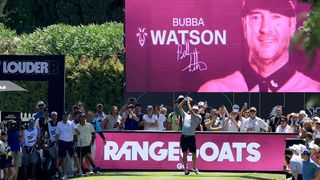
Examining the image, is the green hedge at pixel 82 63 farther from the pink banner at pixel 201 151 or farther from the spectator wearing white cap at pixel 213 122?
the pink banner at pixel 201 151

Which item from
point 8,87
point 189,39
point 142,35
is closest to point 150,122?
point 8,87

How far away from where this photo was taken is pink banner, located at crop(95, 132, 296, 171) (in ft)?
71.6

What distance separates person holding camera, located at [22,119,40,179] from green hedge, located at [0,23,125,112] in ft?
42.2

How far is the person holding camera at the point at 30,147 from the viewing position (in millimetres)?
21078

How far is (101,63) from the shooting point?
3503 centimetres

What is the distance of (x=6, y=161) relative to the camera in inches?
781

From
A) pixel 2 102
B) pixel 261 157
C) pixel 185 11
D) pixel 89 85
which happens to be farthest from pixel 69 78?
pixel 261 157

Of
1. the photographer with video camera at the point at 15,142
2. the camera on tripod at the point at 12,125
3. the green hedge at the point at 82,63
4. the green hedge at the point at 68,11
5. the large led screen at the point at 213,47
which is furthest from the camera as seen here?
the green hedge at the point at 68,11

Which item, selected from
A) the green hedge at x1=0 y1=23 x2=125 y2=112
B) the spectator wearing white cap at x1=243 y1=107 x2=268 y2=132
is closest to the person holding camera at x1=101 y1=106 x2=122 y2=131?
the spectator wearing white cap at x1=243 y1=107 x2=268 y2=132

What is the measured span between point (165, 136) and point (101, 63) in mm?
13167

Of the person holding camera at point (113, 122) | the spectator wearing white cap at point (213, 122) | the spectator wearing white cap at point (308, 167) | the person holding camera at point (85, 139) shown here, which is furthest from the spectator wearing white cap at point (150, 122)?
the spectator wearing white cap at point (308, 167)

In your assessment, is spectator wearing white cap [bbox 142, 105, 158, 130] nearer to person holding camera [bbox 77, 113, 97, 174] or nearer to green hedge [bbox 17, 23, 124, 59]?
person holding camera [bbox 77, 113, 97, 174]

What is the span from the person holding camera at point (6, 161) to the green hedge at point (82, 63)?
14.2 m
